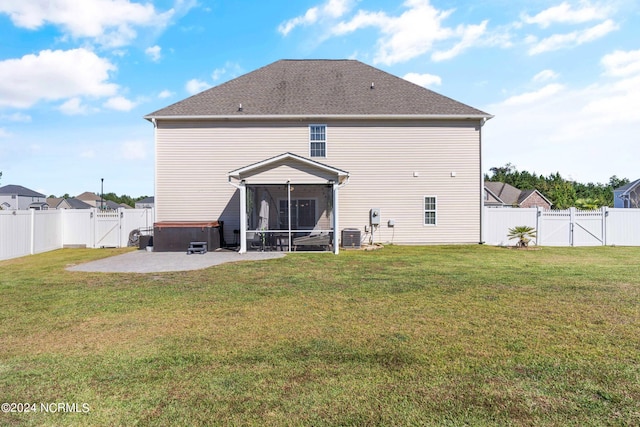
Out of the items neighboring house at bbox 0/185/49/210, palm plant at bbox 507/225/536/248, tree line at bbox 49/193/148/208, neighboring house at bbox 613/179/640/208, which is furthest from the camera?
tree line at bbox 49/193/148/208

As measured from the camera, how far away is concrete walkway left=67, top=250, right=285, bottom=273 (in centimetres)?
956

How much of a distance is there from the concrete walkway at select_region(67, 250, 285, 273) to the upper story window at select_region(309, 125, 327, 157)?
547 cm

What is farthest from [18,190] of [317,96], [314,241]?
[314,241]

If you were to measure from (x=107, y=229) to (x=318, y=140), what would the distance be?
35.3 feet

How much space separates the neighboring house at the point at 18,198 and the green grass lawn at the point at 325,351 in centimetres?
5601

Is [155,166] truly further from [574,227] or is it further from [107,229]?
[574,227]

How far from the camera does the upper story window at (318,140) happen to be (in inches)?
624

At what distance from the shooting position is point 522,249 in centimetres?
1412

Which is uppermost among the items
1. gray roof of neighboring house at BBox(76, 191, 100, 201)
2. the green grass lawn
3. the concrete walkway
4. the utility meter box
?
gray roof of neighboring house at BBox(76, 191, 100, 201)

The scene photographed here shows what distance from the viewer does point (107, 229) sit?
51.9 ft

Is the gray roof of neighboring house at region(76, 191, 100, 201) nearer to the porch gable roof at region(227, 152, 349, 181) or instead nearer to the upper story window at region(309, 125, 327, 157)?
the upper story window at region(309, 125, 327, 157)

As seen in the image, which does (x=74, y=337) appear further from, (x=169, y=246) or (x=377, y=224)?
(x=377, y=224)

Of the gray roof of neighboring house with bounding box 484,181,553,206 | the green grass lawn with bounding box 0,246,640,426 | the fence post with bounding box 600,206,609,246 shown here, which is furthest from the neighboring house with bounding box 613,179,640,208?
the green grass lawn with bounding box 0,246,640,426

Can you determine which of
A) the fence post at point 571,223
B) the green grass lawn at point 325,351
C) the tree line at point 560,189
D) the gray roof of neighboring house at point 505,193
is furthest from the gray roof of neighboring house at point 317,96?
the gray roof of neighboring house at point 505,193
